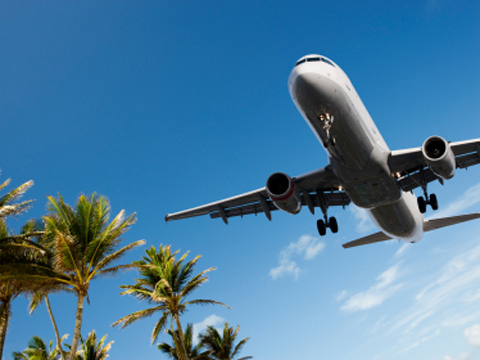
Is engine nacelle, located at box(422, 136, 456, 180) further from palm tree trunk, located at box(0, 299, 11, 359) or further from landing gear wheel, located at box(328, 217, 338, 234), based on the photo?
palm tree trunk, located at box(0, 299, 11, 359)

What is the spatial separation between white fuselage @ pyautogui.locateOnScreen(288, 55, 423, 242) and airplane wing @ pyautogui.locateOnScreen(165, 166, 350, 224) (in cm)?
176

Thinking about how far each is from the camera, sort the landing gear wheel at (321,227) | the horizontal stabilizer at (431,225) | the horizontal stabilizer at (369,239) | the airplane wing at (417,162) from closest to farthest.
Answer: the airplane wing at (417,162)
the landing gear wheel at (321,227)
the horizontal stabilizer at (431,225)
the horizontal stabilizer at (369,239)

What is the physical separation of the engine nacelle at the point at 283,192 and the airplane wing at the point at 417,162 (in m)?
3.99

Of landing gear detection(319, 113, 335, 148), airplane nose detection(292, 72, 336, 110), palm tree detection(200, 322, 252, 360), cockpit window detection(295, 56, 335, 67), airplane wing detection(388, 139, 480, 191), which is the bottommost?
palm tree detection(200, 322, 252, 360)

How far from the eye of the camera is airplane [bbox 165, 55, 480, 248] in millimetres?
12898

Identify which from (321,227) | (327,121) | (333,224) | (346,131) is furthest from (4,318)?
(333,224)

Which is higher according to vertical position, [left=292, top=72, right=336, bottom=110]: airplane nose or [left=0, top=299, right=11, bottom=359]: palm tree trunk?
[left=292, top=72, right=336, bottom=110]: airplane nose

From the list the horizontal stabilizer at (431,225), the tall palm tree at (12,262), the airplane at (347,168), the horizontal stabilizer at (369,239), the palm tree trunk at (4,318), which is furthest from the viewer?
the horizontal stabilizer at (369,239)

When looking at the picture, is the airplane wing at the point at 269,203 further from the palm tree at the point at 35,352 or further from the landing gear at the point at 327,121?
the palm tree at the point at 35,352

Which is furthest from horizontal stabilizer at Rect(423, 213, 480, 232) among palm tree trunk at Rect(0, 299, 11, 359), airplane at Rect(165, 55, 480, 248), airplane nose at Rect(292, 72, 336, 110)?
palm tree trunk at Rect(0, 299, 11, 359)

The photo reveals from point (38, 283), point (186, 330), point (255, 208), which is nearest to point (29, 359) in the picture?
point (186, 330)

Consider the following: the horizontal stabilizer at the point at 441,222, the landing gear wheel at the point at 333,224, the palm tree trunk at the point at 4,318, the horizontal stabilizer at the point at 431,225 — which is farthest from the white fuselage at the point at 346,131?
the palm tree trunk at the point at 4,318

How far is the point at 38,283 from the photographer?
13070 millimetres

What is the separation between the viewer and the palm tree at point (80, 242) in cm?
1321
